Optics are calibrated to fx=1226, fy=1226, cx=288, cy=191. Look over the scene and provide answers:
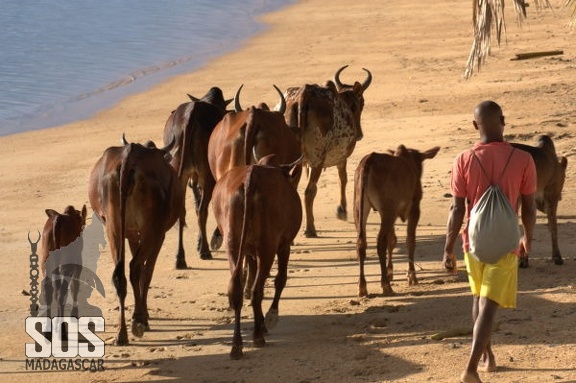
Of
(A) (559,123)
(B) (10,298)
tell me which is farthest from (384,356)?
(A) (559,123)

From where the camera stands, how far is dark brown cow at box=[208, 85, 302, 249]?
11617 millimetres

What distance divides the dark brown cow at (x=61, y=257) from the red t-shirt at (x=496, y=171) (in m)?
3.49

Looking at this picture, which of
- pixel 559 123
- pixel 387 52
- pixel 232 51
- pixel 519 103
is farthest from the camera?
pixel 232 51

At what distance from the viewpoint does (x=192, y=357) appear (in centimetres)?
947

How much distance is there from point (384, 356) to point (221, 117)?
493 centimetres

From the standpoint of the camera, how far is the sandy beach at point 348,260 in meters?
8.96

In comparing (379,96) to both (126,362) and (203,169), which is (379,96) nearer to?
(203,169)

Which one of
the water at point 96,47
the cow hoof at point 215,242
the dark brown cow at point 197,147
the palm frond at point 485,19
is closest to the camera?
the palm frond at point 485,19

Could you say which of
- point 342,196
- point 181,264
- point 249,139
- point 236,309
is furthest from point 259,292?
point 342,196

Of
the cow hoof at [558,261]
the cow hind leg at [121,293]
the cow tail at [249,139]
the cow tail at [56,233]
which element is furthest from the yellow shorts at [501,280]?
the cow tail at [249,139]

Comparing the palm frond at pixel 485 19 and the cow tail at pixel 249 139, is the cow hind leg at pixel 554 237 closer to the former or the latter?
the palm frond at pixel 485 19

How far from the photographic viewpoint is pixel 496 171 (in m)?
7.64

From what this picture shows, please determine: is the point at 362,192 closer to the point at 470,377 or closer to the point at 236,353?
the point at 236,353

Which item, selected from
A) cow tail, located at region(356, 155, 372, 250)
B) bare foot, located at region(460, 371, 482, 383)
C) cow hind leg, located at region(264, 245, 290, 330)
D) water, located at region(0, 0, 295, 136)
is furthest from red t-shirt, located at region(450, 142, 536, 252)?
water, located at region(0, 0, 295, 136)
